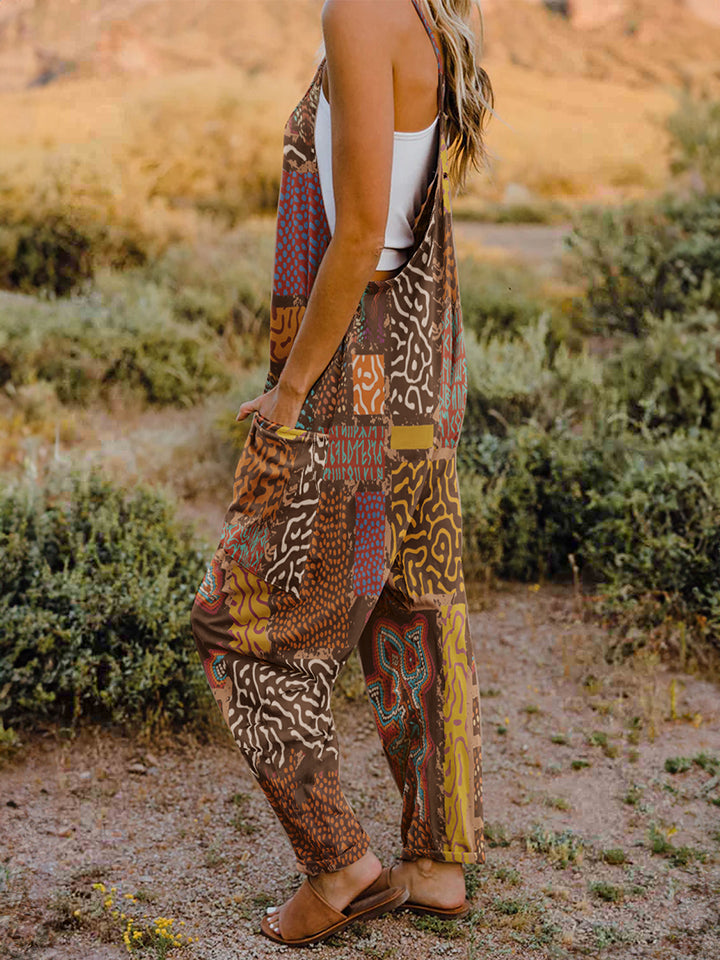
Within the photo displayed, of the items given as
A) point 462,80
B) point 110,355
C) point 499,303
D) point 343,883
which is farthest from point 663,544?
point 110,355

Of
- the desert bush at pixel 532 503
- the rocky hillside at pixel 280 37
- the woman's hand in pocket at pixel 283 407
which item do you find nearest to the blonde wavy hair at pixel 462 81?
the woman's hand in pocket at pixel 283 407

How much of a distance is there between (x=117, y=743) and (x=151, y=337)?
3.46m

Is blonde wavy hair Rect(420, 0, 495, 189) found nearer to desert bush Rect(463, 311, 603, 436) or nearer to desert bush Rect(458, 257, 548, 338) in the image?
desert bush Rect(463, 311, 603, 436)

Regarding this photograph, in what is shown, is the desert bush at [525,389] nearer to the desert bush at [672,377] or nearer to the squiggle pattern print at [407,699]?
the desert bush at [672,377]

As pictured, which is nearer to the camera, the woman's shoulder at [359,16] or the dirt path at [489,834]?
the woman's shoulder at [359,16]

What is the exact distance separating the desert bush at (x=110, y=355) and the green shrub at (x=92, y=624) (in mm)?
2278

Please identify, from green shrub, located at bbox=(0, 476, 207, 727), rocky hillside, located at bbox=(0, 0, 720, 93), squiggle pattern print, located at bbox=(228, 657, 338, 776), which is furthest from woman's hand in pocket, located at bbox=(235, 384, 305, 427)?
rocky hillside, located at bbox=(0, 0, 720, 93)

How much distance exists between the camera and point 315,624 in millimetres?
1819

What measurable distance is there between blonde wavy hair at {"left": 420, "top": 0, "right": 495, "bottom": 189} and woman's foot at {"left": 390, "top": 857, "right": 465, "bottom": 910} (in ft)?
4.84

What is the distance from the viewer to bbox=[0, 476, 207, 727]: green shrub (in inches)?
115

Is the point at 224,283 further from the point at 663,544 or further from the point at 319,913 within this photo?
the point at 319,913

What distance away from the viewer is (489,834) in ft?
8.39

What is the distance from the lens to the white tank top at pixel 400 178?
1666mm

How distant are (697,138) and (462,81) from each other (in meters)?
6.34
